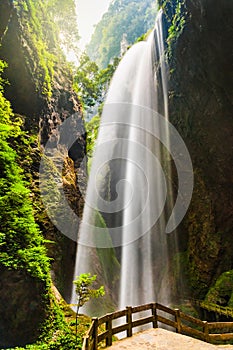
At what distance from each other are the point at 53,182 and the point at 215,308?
9615mm

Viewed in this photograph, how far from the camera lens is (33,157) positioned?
460 inches

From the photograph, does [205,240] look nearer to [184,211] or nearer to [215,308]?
[184,211]

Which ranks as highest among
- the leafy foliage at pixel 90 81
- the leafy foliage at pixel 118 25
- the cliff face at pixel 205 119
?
the leafy foliage at pixel 118 25

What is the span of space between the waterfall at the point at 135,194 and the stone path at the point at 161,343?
7811mm

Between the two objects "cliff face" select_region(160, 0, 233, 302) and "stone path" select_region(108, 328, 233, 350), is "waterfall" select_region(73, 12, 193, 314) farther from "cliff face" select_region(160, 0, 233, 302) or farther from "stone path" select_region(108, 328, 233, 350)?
"stone path" select_region(108, 328, 233, 350)

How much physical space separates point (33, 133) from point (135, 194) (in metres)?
11.0

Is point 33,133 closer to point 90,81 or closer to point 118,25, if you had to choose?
point 90,81

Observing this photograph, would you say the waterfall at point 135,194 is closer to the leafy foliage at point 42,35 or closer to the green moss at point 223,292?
the green moss at point 223,292

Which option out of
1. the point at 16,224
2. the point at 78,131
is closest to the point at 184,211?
the point at 78,131

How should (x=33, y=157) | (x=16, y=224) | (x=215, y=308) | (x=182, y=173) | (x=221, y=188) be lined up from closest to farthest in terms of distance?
(x=16, y=224) → (x=33, y=157) → (x=215, y=308) → (x=221, y=188) → (x=182, y=173)

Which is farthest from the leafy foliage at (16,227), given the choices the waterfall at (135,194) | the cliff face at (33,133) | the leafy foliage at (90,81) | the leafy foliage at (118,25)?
the leafy foliage at (118,25)

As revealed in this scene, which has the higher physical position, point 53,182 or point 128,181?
point 128,181

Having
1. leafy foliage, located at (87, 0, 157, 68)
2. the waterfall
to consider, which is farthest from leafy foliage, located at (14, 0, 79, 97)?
leafy foliage, located at (87, 0, 157, 68)

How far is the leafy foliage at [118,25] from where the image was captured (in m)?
56.5
